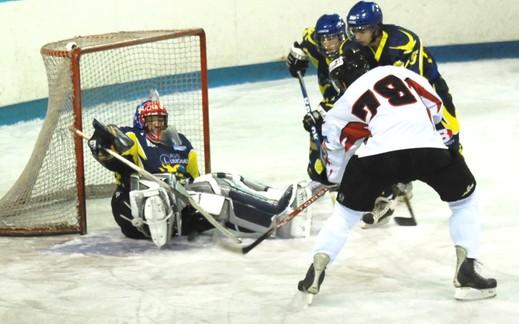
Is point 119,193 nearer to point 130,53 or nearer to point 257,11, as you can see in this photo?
point 130,53

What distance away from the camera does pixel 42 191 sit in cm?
535

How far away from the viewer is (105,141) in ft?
16.1

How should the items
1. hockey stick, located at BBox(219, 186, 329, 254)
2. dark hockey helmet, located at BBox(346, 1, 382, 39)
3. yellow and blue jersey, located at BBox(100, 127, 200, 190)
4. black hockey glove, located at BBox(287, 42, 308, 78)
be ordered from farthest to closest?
1. black hockey glove, located at BBox(287, 42, 308, 78)
2. yellow and blue jersey, located at BBox(100, 127, 200, 190)
3. dark hockey helmet, located at BBox(346, 1, 382, 39)
4. hockey stick, located at BBox(219, 186, 329, 254)

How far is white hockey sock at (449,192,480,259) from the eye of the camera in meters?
3.98

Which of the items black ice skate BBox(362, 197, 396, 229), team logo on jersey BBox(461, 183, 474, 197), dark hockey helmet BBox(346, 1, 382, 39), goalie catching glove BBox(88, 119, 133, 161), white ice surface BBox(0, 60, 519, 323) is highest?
dark hockey helmet BBox(346, 1, 382, 39)

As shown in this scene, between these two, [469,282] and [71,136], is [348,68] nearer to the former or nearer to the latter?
[469,282]

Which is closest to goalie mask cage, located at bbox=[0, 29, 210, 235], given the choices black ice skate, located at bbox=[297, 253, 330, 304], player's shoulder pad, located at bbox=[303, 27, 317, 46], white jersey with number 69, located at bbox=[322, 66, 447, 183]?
player's shoulder pad, located at bbox=[303, 27, 317, 46]

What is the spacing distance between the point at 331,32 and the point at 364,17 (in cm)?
47

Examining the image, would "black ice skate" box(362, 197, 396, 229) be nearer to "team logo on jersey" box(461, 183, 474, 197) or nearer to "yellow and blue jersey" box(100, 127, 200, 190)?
"yellow and blue jersey" box(100, 127, 200, 190)

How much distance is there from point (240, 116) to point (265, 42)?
1249 mm

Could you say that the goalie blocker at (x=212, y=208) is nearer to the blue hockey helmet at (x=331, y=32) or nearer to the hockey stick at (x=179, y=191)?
the hockey stick at (x=179, y=191)

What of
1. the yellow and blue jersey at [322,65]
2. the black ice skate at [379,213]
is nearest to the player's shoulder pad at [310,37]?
the yellow and blue jersey at [322,65]

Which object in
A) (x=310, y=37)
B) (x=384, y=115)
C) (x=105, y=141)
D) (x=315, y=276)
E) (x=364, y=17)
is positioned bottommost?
(x=315, y=276)

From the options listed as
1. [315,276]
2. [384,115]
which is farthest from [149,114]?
[384,115]
